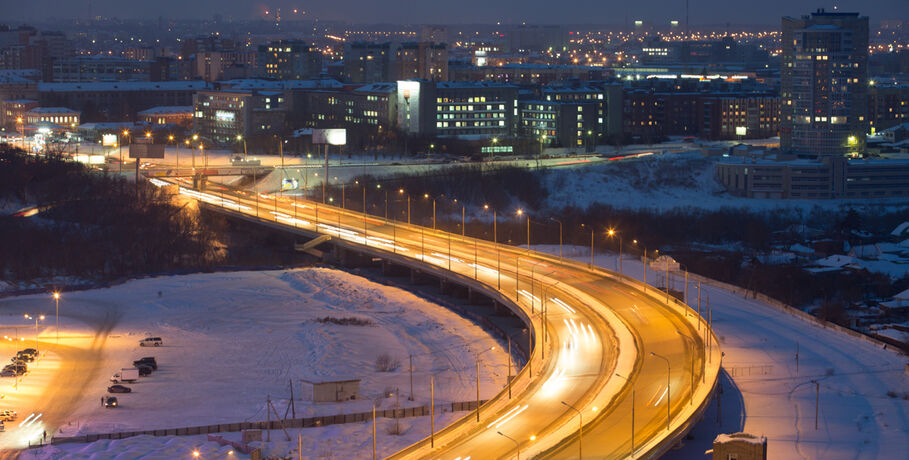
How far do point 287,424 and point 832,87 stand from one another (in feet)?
134

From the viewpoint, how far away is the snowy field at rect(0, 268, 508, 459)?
19.1 m

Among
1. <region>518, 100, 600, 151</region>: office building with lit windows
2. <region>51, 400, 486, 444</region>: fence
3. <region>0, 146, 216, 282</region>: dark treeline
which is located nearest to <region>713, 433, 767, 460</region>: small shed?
<region>51, 400, 486, 444</region>: fence

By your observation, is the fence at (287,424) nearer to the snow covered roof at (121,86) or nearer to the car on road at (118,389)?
the car on road at (118,389)

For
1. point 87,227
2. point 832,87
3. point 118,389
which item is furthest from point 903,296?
point 832,87

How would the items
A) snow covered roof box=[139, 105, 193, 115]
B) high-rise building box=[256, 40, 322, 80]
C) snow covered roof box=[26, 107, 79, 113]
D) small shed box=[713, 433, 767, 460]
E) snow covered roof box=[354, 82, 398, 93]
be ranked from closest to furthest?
small shed box=[713, 433, 767, 460]
snow covered roof box=[354, 82, 398, 93]
snow covered roof box=[26, 107, 79, 113]
snow covered roof box=[139, 105, 193, 115]
high-rise building box=[256, 40, 322, 80]

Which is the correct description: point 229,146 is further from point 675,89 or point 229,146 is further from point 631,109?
point 675,89

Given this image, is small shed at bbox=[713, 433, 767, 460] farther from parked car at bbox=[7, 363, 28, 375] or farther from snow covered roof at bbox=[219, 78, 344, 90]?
snow covered roof at bbox=[219, 78, 344, 90]

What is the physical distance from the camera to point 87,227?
120 ft

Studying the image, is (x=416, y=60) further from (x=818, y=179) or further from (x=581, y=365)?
(x=581, y=365)

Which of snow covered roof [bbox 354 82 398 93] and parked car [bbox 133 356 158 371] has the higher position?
snow covered roof [bbox 354 82 398 93]

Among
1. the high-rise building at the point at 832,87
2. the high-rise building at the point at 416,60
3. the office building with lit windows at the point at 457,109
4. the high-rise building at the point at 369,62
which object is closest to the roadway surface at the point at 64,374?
the office building with lit windows at the point at 457,109

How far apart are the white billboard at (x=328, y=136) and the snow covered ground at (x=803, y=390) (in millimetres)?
19519

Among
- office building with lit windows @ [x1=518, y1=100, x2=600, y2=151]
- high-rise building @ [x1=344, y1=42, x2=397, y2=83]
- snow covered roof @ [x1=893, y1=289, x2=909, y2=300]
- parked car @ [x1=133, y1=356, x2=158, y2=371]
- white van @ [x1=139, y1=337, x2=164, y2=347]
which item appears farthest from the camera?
high-rise building @ [x1=344, y1=42, x2=397, y2=83]

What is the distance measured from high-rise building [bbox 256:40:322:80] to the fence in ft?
222
